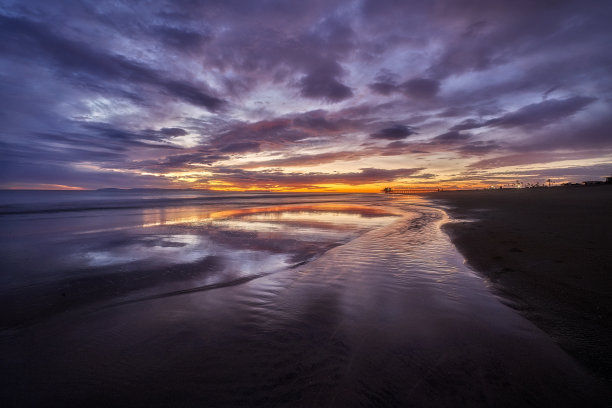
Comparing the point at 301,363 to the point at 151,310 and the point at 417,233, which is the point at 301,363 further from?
the point at 417,233

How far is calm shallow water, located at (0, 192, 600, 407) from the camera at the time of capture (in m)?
2.82

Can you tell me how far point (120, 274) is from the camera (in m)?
7.02

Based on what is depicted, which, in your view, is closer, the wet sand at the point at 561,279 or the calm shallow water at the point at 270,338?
the calm shallow water at the point at 270,338

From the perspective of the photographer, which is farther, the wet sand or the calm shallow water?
the wet sand

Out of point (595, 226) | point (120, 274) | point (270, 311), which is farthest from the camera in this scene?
point (595, 226)

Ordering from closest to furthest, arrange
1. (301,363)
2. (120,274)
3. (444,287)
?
(301,363), (444,287), (120,274)

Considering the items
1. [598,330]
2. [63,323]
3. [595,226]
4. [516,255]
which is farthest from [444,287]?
[595,226]

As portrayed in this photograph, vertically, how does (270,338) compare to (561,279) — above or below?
below

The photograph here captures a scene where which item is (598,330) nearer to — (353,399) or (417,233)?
(353,399)

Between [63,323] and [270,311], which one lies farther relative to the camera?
[270,311]

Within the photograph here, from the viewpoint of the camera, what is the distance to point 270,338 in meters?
3.94

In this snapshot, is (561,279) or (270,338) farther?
(561,279)

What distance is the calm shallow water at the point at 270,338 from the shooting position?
2.82 meters

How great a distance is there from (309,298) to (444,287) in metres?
3.36
